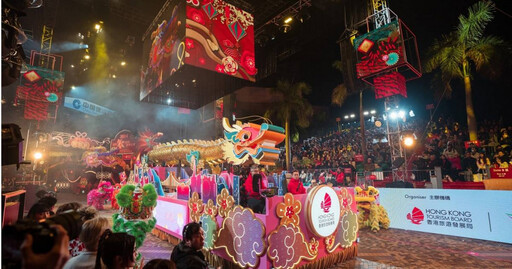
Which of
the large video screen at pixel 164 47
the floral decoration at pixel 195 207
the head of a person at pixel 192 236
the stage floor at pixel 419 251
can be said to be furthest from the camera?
the large video screen at pixel 164 47

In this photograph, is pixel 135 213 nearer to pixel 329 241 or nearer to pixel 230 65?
pixel 329 241

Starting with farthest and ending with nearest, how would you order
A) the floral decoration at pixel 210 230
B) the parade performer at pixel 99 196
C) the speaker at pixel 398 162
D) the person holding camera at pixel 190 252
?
the parade performer at pixel 99 196 → the speaker at pixel 398 162 → the floral decoration at pixel 210 230 → the person holding camera at pixel 190 252

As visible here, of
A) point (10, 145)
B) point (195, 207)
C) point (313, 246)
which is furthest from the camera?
point (195, 207)

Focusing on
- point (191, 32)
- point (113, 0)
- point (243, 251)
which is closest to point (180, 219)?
point (243, 251)

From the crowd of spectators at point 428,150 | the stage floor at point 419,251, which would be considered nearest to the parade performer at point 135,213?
the stage floor at point 419,251

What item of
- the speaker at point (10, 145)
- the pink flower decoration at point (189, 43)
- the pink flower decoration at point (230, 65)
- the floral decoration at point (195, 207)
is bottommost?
the floral decoration at point (195, 207)

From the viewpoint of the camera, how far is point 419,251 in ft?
19.6

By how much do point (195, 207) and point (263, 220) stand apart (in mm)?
2462

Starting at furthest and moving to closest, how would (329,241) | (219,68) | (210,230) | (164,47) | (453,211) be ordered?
(164,47) < (219,68) < (453,211) < (210,230) < (329,241)

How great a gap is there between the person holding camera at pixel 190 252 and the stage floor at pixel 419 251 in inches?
140

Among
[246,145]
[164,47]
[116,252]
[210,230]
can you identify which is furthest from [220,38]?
[116,252]

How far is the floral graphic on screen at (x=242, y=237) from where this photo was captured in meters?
4.22

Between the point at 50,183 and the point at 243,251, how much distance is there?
21397mm

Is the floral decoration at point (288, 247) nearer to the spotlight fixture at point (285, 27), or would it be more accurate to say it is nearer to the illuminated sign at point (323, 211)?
the illuminated sign at point (323, 211)
